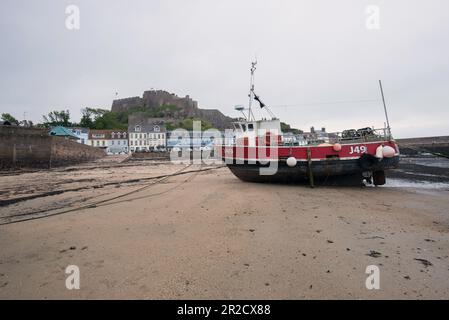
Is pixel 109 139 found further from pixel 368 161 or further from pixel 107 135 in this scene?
pixel 368 161

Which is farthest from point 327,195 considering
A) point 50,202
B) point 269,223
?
point 50,202

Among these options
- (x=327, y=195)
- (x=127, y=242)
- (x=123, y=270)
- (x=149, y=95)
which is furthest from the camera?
(x=149, y=95)

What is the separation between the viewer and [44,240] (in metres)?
4.87

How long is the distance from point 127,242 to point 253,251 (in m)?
2.25

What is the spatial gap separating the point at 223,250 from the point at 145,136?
246 ft

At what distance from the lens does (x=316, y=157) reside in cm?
1213

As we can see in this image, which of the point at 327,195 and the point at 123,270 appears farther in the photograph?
the point at 327,195

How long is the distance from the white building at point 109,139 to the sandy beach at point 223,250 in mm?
68533

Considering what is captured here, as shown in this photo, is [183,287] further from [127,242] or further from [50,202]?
[50,202]

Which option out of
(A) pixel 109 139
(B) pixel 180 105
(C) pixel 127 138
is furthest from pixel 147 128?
(B) pixel 180 105

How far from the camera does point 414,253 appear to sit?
4.42m

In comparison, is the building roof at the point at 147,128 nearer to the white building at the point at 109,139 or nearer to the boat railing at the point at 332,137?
the white building at the point at 109,139
